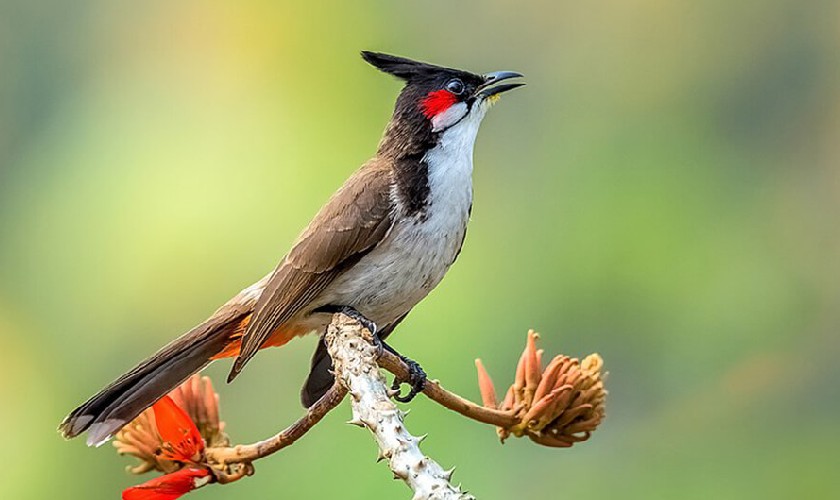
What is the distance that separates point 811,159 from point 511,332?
2.27ft

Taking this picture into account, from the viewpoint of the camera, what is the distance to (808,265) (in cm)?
202

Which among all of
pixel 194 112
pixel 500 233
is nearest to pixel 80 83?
pixel 194 112

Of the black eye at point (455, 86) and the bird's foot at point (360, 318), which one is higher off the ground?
the black eye at point (455, 86)

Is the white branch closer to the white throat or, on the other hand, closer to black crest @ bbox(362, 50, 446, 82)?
the white throat

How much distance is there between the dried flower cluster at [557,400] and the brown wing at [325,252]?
0.31 m

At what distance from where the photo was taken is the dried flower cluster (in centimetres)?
100

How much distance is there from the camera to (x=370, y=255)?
1.26m

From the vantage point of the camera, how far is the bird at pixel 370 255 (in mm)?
1221

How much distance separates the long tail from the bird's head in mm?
357

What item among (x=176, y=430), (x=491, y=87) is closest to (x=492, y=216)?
(x=491, y=87)

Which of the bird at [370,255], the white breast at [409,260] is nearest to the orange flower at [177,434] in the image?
the bird at [370,255]

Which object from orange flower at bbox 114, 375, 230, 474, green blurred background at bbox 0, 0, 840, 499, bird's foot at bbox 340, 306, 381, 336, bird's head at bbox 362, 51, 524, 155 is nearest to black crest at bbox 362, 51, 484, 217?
bird's head at bbox 362, 51, 524, 155

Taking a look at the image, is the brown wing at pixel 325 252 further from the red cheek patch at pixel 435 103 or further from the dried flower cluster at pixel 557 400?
the dried flower cluster at pixel 557 400

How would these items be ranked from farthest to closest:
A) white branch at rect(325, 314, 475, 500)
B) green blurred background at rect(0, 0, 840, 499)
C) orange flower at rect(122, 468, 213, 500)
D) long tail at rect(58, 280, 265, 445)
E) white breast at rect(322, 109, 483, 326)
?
green blurred background at rect(0, 0, 840, 499)
white breast at rect(322, 109, 483, 326)
long tail at rect(58, 280, 265, 445)
orange flower at rect(122, 468, 213, 500)
white branch at rect(325, 314, 475, 500)
